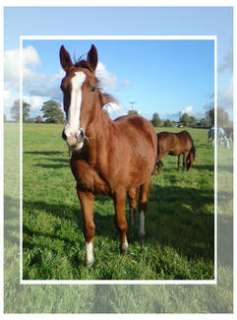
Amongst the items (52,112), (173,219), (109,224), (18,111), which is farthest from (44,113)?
(173,219)

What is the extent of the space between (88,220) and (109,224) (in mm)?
248

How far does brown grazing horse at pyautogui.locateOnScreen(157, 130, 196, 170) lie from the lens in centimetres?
264

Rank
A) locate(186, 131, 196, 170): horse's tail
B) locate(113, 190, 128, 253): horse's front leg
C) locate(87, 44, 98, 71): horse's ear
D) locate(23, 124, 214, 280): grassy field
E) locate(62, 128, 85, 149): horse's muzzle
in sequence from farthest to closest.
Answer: locate(186, 131, 196, 170): horse's tail
locate(23, 124, 214, 280): grassy field
locate(113, 190, 128, 253): horse's front leg
locate(87, 44, 98, 71): horse's ear
locate(62, 128, 85, 149): horse's muzzle

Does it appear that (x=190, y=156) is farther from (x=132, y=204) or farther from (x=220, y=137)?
(x=132, y=204)

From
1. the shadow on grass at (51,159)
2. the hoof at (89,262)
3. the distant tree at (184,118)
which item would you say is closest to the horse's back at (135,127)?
the distant tree at (184,118)

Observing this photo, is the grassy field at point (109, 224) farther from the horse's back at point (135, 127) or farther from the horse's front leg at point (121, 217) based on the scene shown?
the horse's back at point (135, 127)

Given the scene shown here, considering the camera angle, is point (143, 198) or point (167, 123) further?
point (143, 198)

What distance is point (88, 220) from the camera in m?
2.47

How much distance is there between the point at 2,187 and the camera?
254 cm

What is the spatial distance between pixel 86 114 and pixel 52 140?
59cm

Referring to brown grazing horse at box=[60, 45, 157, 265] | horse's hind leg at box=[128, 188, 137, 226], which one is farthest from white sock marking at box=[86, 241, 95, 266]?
horse's hind leg at box=[128, 188, 137, 226]

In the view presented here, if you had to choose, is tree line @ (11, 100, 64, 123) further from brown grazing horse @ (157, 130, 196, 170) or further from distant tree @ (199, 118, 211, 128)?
distant tree @ (199, 118, 211, 128)

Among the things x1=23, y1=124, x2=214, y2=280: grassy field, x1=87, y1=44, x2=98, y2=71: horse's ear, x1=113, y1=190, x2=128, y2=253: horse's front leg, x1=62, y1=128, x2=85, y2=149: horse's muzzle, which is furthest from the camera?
x1=23, y1=124, x2=214, y2=280: grassy field

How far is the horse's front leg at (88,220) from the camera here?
95.9 inches
